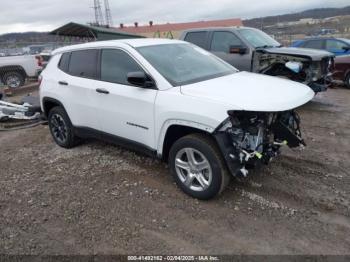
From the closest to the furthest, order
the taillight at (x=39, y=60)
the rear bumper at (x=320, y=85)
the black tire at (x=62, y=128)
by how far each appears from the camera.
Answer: the black tire at (x=62, y=128), the rear bumper at (x=320, y=85), the taillight at (x=39, y=60)

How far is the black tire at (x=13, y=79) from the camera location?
555 inches

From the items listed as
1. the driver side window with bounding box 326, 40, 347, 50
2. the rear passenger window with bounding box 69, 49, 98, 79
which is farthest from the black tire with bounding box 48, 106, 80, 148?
the driver side window with bounding box 326, 40, 347, 50

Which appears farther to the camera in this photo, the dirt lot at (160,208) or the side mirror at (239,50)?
the side mirror at (239,50)

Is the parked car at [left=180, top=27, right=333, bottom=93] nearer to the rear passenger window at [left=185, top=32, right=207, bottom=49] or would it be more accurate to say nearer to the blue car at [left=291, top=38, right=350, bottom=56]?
the rear passenger window at [left=185, top=32, right=207, bottom=49]

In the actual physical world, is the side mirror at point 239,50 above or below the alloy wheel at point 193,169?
above

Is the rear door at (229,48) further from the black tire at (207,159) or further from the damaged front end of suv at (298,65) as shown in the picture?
the black tire at (207,159)

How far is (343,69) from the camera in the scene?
10.9m

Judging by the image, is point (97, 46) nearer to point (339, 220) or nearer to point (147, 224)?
point (147, 224)

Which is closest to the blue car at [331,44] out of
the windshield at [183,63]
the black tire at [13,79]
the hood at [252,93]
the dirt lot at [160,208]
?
the dirt lot at [160,208]

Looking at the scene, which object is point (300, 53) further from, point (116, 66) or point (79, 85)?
point (79, 85)

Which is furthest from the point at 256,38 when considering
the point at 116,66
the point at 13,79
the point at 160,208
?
the point at 13,79

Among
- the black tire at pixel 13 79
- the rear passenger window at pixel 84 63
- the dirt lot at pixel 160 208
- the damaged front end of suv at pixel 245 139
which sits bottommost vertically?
the dirt lot at pixel 160 208

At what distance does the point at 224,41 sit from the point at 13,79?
9.51 meters

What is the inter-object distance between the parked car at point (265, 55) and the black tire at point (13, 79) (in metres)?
8.43
